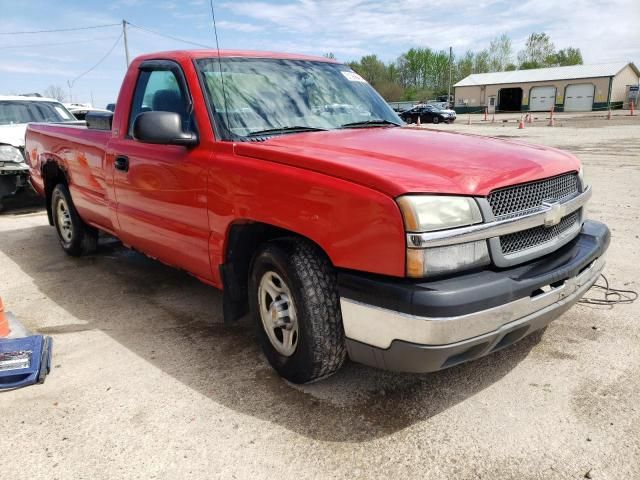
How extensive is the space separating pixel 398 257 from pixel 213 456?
1.22 m

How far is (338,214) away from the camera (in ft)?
7.83

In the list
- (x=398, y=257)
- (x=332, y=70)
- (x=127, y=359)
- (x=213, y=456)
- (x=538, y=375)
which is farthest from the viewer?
(x=332, y=70)

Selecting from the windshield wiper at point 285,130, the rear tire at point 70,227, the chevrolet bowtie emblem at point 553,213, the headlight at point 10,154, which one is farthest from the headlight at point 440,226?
the headlight at point 10,154

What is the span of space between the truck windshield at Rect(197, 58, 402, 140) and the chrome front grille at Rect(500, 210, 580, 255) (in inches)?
55.7

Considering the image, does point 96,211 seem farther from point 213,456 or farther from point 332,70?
point 213,456

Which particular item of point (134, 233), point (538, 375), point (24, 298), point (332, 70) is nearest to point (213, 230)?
point (134, 233)

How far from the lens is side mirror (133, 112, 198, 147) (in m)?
3.06

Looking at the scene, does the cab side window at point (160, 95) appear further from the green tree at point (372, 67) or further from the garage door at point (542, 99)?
the green tree at point (372, 67)

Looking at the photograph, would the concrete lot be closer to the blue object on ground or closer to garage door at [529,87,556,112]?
the blue object on ground

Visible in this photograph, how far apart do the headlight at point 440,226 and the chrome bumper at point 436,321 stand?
0.66 ft

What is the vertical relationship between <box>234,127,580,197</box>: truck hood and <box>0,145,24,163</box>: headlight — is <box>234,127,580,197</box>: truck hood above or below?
above

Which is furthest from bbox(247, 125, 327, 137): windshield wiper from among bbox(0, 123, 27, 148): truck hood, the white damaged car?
bbox(0, 123, 27, 148): truck hood

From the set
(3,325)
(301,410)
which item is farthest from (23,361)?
(301,410)

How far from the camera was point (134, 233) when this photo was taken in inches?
164
